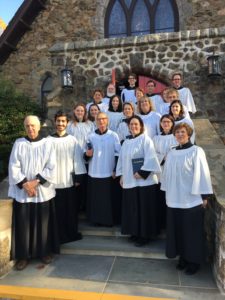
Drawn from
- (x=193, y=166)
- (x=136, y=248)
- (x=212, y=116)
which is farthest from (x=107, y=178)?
(x=212, y=116)

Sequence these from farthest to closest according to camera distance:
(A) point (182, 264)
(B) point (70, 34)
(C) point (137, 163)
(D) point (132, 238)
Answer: (B) point (70, 34) < (D) point (132, 238) < (C) point (137, 163) < (A) point (182, 264)

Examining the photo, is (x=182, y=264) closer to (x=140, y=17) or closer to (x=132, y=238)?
(x=132, y=238)

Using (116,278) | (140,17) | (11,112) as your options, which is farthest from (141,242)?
(140,17)

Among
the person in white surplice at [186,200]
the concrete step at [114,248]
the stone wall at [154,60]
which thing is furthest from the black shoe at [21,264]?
the stone wall at [154,60]

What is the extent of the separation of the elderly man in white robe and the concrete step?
1.73 ft

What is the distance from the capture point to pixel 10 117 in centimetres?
877

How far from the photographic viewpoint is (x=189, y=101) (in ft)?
24.1

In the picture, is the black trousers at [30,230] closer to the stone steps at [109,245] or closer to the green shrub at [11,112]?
the stone steps at [109,245]

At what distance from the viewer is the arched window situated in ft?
37.2

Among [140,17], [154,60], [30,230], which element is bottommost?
[30,230]

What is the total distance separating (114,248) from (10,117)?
17.7ft

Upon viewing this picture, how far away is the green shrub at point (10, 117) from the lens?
779cm

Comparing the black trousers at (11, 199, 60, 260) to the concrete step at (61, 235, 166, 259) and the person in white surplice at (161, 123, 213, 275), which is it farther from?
the person in white surplice at (161, 123, 213, 275)

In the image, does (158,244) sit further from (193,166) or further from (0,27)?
(0,27)
